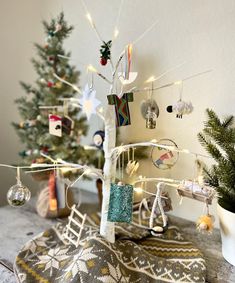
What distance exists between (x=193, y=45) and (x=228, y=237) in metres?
0.61

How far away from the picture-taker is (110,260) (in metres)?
0.75

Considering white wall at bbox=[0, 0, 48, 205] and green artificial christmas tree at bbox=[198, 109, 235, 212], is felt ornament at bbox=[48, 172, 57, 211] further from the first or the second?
green artificial christmas tree at bbox=[198, 109, 235, 212]

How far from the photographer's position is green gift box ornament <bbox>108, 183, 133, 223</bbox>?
2.62 ft

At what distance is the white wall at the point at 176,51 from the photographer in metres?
0.95

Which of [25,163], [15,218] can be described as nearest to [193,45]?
[25,163]

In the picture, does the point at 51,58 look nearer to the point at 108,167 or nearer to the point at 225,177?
the point at 108,167

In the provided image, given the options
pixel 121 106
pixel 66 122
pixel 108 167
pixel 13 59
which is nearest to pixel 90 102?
pixel 121 106

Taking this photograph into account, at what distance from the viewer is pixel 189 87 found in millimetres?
1010

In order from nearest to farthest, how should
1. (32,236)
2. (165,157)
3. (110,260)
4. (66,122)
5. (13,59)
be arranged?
(110,260), (165,157), (32,236), (66,122), (13,59)

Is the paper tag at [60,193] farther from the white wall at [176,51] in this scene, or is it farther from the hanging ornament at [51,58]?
the hanging ornament at [51,58]

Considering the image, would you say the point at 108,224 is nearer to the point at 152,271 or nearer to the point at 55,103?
the point at 152,271

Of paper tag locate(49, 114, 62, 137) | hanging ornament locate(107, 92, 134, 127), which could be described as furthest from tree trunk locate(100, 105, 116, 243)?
paper tag locate(49, 114, 62, 137)

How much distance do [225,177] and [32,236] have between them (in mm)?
632

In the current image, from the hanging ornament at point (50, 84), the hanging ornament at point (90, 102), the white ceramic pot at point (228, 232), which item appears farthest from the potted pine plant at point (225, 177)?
the hanging ornament at point (50, 84)
